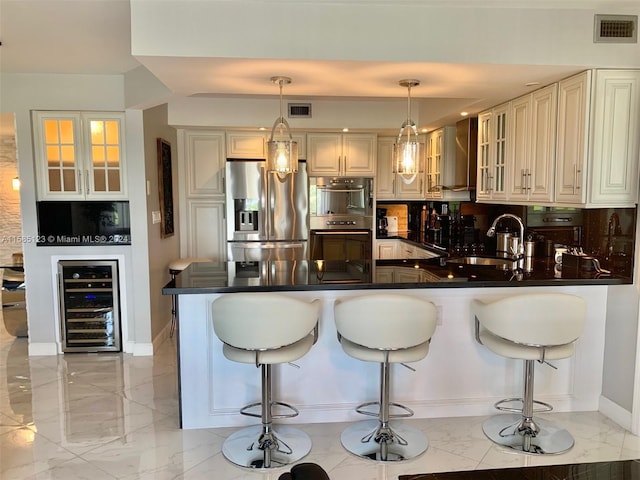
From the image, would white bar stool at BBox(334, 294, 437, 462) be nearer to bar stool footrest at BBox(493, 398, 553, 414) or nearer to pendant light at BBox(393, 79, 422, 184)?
bar stool footrest at BBox(493, 398, 553, 414)

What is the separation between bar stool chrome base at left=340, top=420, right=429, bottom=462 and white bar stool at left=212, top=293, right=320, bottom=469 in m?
0.28

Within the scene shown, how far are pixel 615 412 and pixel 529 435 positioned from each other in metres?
0.71

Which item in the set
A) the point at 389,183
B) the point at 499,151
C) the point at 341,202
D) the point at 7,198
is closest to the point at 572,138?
the point at 499,151

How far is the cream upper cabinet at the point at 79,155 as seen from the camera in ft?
13.6

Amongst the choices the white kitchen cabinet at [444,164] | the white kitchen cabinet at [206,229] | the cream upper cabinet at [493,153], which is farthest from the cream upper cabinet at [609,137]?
the white kitchen cabinet at [206,229]

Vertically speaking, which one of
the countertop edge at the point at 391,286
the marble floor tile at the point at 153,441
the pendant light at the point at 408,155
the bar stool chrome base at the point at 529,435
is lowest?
the marble floor tile at the point at 153,441

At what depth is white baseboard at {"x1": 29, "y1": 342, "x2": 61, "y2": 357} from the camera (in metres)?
4.25

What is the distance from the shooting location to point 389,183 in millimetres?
5824

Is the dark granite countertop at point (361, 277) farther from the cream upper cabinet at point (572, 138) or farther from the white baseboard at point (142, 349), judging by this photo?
the white baseboard at point (142, 349)

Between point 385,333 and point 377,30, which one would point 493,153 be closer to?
point 377,30

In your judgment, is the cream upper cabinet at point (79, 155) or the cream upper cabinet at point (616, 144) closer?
the cream upper cabinet at point (616, 144)

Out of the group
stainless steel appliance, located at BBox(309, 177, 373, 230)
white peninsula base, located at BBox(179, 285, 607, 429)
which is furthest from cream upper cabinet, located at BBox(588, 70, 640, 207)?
stainless steel appliance, located at BBox(309, 177, 373, 230)

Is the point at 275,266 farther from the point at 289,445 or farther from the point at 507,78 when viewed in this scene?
the point at 507,78

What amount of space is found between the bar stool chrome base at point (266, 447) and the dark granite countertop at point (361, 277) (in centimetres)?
85
